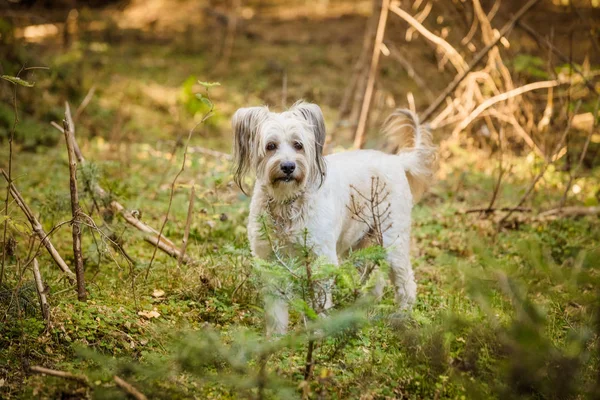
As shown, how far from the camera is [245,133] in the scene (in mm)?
4738

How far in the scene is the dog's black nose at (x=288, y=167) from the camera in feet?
14.5

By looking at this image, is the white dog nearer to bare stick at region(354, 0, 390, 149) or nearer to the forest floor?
the forest floor

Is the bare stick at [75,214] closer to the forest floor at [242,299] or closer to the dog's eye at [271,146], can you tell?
the forest floor at [242,299]

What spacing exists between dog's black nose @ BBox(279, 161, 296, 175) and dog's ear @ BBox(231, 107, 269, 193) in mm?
446

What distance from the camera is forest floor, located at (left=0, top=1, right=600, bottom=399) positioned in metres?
2.97

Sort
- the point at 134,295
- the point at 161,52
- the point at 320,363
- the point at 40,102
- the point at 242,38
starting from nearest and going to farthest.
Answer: the point at 320,363 → the point at 134,295 → the point at 40,102 → the point at 161,52 → the point at 242,38

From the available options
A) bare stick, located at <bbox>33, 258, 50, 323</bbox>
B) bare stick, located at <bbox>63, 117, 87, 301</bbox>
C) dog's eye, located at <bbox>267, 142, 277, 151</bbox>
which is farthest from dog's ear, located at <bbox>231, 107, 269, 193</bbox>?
bare stick, located at <bbox>33, 258, 50, 323</bbox>

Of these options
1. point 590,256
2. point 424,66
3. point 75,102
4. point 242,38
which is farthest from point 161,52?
point 590,256

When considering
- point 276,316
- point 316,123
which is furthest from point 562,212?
point 276,316

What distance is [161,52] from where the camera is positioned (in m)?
16.9

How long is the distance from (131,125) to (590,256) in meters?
9.96

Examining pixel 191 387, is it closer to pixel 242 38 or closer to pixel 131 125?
pixel 131 125

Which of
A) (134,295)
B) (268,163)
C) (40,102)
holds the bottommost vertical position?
(134,295)

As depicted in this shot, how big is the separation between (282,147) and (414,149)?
200cm
